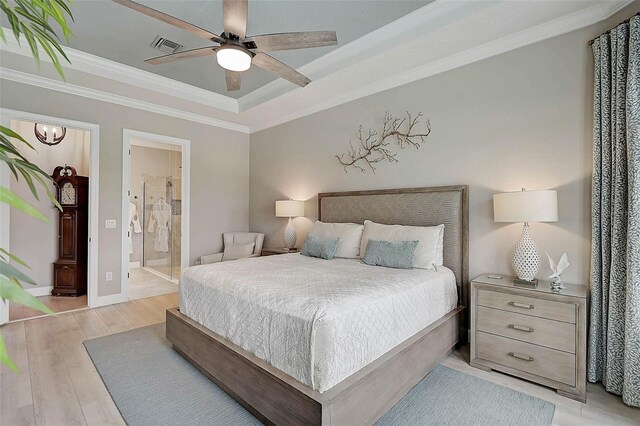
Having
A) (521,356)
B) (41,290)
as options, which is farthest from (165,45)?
(521,356)

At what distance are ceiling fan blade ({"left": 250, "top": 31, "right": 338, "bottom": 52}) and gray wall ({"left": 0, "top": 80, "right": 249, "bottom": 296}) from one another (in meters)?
3.03

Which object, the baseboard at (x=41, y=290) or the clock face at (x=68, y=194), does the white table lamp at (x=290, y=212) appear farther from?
the baseboard at (x=41, y=290)

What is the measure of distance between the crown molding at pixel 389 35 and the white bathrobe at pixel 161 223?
9.56ft

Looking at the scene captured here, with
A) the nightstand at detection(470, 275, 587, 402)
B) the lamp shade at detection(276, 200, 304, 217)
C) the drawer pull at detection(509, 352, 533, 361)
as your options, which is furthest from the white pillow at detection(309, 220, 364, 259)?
the drawer pull at detection(509, 352, 533, 361)

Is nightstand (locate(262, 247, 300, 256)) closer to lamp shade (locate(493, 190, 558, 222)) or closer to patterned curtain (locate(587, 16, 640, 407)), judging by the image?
lamp shade (locate(493, 190, 558, 222))

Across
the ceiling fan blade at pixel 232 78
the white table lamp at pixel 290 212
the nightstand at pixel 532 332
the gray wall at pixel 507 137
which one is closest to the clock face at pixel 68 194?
the white table lamp at pixel 290 212

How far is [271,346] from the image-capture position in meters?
1.93

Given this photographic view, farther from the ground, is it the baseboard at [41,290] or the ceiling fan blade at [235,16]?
the ceiling fan blade at [235,16]

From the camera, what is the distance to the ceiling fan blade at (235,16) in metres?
2.01

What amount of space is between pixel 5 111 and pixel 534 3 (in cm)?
517

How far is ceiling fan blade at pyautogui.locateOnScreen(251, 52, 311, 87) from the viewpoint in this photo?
2512 millimetres

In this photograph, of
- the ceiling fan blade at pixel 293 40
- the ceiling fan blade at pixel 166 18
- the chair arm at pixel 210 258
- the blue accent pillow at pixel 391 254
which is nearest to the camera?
the ceiling fan blade at pixel 166 18

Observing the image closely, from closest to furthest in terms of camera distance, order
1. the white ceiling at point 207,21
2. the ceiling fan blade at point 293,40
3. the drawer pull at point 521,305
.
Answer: the ceiling fan blade at point 293,40 → the drawer pull at point 521,305 → the white ceiling at point 207,21

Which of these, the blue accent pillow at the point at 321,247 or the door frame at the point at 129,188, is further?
the door frame at the point at 129,188
